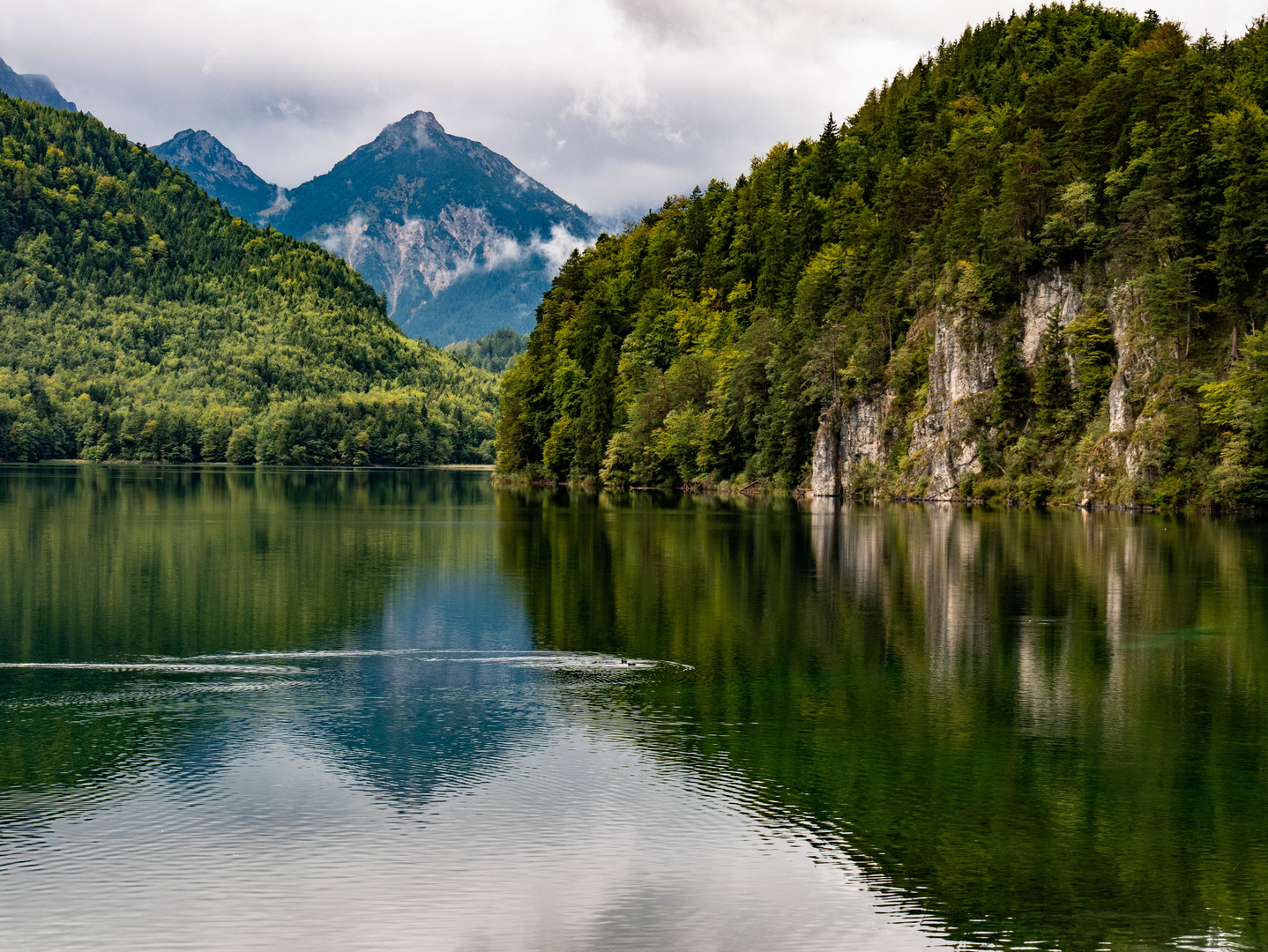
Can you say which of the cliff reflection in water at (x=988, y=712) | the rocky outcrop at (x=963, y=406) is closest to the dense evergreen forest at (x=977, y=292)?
the rocky outcrop at (x=963, y=406)

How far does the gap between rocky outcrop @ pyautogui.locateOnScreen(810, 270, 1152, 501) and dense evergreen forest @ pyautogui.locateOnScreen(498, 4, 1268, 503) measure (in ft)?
0.95

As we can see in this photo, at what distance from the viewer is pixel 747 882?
45.4ft

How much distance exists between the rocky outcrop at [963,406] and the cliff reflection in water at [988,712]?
41172 mm

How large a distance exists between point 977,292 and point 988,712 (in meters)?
85.0

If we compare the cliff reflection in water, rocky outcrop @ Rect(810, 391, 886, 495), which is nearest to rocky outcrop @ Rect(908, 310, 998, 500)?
rocky outcrop @ Rect(810, 391, 886, 495)

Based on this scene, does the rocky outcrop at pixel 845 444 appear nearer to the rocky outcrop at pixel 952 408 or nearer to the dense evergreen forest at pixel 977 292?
the dense evergreen forest at pixel 977 292

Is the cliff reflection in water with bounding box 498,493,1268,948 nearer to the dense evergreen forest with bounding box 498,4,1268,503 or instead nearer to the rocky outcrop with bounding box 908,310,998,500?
the dense evergreen forest with bounding box 498,4,1268,503

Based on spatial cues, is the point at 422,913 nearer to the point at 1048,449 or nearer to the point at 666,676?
the point at 666,676

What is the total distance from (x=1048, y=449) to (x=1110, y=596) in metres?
61.2

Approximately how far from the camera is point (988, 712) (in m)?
21.8

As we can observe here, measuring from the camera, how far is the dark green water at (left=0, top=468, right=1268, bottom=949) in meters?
13.0

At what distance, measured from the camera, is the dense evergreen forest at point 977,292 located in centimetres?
8481

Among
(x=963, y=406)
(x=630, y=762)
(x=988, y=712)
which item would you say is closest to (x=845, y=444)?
(x=963, y=406)

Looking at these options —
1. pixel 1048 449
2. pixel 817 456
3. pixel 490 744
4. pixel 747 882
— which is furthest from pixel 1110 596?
pixel 817 456
